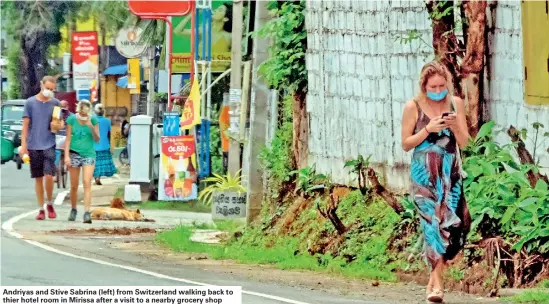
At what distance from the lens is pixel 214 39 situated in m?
28.0

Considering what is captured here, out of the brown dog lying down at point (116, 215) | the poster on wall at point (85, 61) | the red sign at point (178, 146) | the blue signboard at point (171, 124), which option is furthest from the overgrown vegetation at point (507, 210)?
the poster on wall at point (85, 61)

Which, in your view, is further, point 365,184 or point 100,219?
point 100,219

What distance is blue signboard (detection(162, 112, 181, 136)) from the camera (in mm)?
24375

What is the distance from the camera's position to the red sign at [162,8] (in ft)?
80.1

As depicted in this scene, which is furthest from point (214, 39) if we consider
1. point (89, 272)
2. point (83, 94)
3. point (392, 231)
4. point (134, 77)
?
point (89, 272)

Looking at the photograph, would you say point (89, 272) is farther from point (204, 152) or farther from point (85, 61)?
point (85, 61)

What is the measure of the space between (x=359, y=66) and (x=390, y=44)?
69 cm

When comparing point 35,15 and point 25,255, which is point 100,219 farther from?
point 35,15

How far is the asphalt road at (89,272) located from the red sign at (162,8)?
366 inches

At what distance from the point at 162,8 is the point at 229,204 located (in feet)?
26.9

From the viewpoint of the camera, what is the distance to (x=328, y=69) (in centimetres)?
1471

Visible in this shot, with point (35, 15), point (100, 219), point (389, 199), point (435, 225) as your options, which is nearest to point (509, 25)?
point (389, 199)

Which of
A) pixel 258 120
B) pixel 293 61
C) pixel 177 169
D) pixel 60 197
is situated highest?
pixel 293 61

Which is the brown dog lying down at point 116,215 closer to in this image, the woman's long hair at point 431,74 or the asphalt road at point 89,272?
the asphalt road at point 89,272
